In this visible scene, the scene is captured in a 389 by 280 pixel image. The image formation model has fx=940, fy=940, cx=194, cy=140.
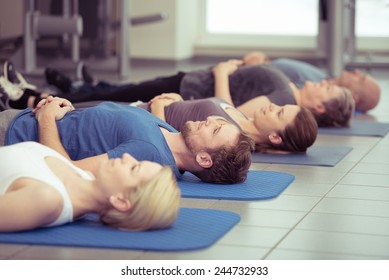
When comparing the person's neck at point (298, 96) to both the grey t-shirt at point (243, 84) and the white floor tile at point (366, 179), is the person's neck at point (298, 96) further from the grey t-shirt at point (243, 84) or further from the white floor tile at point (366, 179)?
the white floor tile at point (366, 179)

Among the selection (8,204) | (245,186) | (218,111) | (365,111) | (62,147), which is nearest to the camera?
(8,204)

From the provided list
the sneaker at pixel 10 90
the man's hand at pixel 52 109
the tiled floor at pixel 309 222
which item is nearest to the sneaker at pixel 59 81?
the sneaker at pixel 10 90

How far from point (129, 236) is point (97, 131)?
72 cm

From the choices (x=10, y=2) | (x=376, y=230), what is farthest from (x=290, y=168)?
(x=10, y=2)

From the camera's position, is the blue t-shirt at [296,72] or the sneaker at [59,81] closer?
the sneaker at [59,81]

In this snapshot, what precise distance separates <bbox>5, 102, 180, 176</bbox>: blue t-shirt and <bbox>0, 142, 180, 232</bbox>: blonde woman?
1.58 feet

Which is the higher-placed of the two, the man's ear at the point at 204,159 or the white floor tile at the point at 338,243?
the man's ear at the point at 204,159

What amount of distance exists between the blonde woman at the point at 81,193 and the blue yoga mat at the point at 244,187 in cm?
63

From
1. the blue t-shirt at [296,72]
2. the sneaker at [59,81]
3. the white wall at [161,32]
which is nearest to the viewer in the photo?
the sneaker at [59,81]

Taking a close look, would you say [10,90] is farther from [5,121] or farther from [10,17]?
[10,17]

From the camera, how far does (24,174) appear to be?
2.86 metres

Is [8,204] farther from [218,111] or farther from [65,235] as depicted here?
[218,111]

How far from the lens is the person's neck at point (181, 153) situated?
11.9 feet
